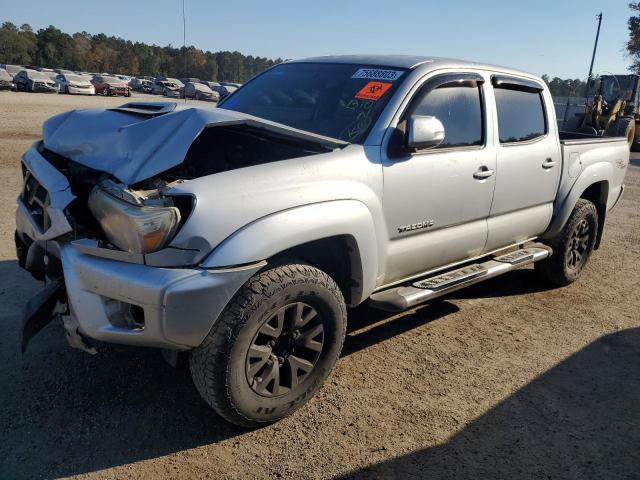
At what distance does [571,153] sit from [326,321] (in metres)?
3.15

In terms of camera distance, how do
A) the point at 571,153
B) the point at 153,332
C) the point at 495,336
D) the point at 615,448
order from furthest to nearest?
the point at 571,153, the point at 495,336, the point at 615,448, the point at 153,332

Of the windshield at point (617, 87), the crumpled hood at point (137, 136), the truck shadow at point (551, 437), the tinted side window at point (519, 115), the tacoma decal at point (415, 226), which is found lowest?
the truck shadow at point (551, 437)

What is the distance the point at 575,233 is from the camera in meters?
5.29

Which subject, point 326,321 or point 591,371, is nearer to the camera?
point 326,321

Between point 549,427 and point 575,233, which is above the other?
point 575,233

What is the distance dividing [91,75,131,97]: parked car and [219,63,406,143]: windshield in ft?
130

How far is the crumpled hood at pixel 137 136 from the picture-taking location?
8.73 ft

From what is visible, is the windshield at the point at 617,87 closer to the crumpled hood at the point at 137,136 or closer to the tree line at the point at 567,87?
the crumpled hood at the point at 137,136

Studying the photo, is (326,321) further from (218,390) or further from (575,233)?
(575,233)

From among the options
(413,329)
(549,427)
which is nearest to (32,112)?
(413,329)

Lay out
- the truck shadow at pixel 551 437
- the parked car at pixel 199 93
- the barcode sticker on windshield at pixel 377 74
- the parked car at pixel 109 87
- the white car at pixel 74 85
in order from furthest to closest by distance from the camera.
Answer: the parked car at pixel 199 93 → the parked car at pixel 109 87 → the white car at pixel 74 85 → the barcode sticker on windshield at pixel 377 74 → the truck shadow at pixel 551 437

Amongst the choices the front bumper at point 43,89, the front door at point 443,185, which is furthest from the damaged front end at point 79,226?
the front bumper at point 43,89

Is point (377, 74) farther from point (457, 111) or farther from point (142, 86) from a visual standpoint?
point (142, 86)

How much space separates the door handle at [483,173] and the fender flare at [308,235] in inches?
44.2
